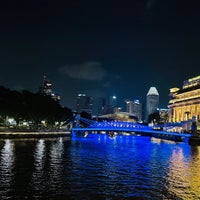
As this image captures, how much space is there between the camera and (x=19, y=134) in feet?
366

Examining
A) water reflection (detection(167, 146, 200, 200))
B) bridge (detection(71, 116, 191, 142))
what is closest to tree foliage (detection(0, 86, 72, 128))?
bridge (detection(71, 116, 191, 142))

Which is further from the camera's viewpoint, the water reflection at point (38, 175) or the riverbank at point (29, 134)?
the riverbank at point (29, 134)

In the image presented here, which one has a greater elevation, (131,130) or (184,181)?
(131,130)

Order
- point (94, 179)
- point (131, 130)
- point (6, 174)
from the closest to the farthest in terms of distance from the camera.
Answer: point (94, 179)
point (6, 174)
point (131, 130)

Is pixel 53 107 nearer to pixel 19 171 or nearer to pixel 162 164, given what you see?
pixel 162 164

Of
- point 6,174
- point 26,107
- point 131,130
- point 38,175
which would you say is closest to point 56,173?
point 38,175

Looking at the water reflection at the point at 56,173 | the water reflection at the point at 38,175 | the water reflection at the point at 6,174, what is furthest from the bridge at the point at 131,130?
the water reflection at the point at 38,175

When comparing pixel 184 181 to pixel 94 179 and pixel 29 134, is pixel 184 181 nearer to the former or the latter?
pixel 94 179

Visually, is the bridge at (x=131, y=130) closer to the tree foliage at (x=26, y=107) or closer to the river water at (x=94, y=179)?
the tree foliage at (x=26, y=107)

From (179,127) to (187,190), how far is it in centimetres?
12985

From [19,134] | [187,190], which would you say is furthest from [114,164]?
[19,134]

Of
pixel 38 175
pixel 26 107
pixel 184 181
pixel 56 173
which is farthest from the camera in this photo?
pixel 26 107

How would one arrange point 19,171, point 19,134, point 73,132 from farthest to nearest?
point 73,132
point 19,134
point 19,171

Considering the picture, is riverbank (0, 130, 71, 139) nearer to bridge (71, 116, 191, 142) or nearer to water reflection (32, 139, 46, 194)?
bridge (71, 116, 191, 142)
